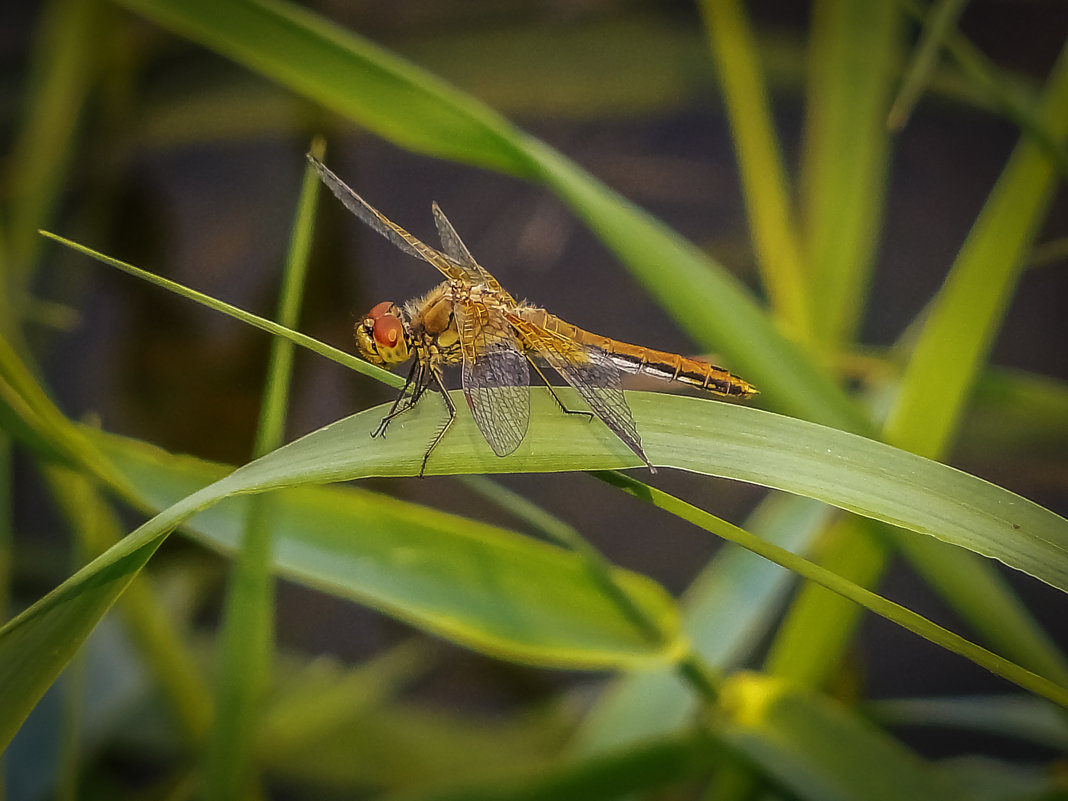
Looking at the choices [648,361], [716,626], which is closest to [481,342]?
[648,361]

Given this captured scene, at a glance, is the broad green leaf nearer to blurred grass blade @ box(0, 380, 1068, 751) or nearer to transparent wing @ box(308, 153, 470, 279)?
blurred grass blade @ box(0, 380, 1068, 751)

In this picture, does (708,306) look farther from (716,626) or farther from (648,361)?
(716,626)

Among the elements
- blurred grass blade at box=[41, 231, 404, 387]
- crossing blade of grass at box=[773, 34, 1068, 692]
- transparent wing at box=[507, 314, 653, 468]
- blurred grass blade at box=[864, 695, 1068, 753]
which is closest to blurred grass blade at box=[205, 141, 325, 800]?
blurred grass blade at box=[41, 231, 404, 387]

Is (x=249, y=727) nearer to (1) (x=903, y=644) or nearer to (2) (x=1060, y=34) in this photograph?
(1) (x=903, y=644)

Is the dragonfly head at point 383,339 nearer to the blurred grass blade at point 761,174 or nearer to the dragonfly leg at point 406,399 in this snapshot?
the dragonfly leg at point 406,399

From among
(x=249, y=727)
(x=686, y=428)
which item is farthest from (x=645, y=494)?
(x=249, y=727)

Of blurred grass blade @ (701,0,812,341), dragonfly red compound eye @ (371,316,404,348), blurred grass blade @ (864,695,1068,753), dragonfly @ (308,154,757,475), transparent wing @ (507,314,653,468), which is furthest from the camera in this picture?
blurred grass blade @ (701,0,812,341)

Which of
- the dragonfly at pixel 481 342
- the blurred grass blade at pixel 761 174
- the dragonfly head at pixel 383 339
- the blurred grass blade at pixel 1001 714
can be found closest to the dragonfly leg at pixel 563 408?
the dragonfly at pixel 481 342
